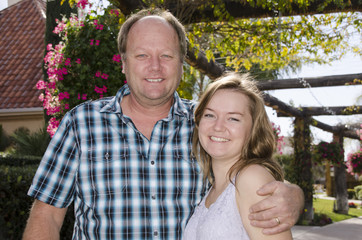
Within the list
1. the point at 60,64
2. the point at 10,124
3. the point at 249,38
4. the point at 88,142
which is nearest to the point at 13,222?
the point at 60,64

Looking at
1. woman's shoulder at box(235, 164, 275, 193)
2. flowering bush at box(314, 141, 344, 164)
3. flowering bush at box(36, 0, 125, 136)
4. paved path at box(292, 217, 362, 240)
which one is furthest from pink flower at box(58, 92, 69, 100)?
flowering bush at box(314, 141, 344, 164)

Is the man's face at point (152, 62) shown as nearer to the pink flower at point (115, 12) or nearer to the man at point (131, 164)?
the man at point (131, 164)

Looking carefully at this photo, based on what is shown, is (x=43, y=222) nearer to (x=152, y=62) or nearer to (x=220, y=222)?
(x=220, y=222)

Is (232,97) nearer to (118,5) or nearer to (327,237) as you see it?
(118,5)

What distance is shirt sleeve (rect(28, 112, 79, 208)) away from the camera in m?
2.09

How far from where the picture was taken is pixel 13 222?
4852 mm

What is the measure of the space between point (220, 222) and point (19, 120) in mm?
12421

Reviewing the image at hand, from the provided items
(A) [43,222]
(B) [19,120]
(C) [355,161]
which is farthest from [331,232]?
(A) [43,222]

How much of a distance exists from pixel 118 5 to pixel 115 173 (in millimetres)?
3288

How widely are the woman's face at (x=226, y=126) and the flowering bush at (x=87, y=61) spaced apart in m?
2.72

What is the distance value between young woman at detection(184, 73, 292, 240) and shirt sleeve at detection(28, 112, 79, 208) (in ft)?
2.02

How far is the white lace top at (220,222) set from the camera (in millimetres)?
1837

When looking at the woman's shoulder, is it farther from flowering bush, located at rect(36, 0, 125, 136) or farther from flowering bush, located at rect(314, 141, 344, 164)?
flowering bush, located at rect(314, 141, 344, 164)

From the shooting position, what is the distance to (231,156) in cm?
208
